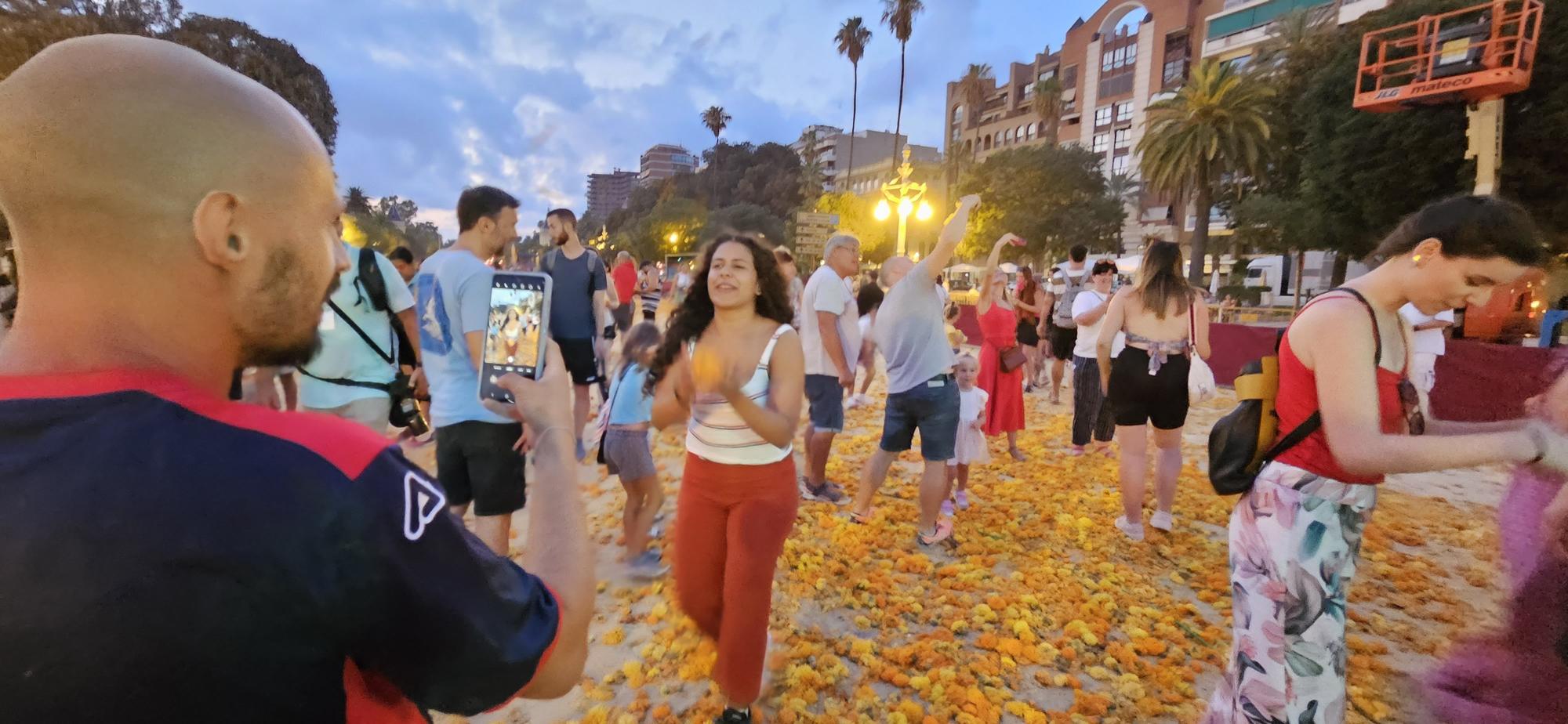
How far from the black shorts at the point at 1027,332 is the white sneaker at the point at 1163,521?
4604mm

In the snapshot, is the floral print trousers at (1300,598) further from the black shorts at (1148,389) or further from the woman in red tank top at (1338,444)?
the black shorts at (1148,389)

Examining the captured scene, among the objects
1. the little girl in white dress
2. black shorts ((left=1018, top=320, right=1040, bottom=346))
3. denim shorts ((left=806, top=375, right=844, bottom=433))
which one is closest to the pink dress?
the little girl in white dress

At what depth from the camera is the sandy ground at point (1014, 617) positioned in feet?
10.2

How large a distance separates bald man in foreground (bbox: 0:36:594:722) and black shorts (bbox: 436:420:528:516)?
2.62 m

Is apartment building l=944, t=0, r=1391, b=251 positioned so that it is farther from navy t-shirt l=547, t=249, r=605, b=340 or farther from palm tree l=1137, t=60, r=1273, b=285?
navy t-shirt l=547, t=249, r=605, b=340

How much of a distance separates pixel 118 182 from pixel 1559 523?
312cm

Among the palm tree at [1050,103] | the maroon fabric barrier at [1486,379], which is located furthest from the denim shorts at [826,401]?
the palm tree at [1050,103]

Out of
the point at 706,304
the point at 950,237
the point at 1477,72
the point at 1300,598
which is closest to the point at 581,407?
the point at 706,304

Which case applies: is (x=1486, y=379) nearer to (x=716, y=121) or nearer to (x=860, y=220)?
(x=860, y=220)

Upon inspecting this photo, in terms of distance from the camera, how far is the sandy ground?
10.2 ft

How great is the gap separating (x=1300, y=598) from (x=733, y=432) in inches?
78.0

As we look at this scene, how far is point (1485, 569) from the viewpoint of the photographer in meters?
4.52

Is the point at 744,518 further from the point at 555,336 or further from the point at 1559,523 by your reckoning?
the point at 555,336

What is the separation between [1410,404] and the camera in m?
2.16
